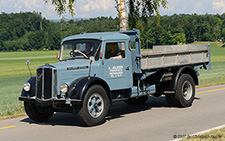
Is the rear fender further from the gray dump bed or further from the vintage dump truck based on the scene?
the gray dump bed

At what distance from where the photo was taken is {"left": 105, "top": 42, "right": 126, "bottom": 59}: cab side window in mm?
9445

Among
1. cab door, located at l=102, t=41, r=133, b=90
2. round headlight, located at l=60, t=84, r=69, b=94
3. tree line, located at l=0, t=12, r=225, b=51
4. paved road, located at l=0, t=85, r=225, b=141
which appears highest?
tree line, located at l=0, t=12, r=225, b=51

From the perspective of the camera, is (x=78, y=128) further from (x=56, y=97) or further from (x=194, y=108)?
(x=194, y=108)

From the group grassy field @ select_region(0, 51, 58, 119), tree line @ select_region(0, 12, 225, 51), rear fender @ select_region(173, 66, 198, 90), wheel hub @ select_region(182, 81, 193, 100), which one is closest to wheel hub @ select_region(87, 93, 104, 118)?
rear fender @ select_region(173, 66, 198, 90)

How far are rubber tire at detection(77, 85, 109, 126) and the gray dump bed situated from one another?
171 cm

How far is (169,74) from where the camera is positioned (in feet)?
35.9

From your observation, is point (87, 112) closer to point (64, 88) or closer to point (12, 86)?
point (64, 88)

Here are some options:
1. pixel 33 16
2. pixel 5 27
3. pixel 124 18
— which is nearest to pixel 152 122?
pixel 124 18

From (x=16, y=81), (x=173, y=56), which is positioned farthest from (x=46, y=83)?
(x=16, y=81)

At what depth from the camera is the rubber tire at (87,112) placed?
27.1 feet

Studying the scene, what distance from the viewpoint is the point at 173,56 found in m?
11.0

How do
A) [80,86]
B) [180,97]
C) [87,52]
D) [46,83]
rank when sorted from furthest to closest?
1. [180,97]
2. [87,52]
3. [46,83]
4. [80,86]

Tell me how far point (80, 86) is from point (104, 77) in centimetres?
108

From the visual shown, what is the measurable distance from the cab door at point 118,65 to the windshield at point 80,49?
10.2 inches
